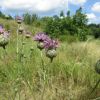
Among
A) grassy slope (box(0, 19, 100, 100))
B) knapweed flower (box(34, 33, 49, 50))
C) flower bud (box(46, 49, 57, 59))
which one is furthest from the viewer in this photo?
grassy slope (box(0, 19, 100, 100))

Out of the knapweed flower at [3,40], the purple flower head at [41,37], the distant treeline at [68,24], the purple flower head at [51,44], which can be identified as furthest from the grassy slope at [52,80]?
the distant treeline at [68,24]

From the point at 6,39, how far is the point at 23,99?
1.85 meters

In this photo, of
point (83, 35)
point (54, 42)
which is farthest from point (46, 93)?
point (83, 35)

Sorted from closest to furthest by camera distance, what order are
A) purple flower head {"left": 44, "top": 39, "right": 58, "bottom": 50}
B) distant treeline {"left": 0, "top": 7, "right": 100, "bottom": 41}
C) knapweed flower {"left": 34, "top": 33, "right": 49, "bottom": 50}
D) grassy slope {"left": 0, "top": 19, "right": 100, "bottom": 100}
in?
1. purple flower head {"left": 44, "top": 39, "right": 58, "bottom": 50}
2. knapweed flower {"left": 34, "top": 33, "right": 49, "bottom": 50}
3. grassy slope {"left": 0, "top": 19, "right": 100, "bottom": 100}
4. distant treeline {"left": 0, "top": 7, "right": 100, "bottom": 41}

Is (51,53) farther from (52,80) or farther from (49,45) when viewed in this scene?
(52,80)

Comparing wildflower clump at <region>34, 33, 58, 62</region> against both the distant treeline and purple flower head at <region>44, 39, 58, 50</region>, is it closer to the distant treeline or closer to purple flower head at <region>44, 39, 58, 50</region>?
purple flower head at <region>44, 39, 58, 50</region>

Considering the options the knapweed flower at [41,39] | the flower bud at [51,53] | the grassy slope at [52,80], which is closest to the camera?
the flower bud at [51,53]

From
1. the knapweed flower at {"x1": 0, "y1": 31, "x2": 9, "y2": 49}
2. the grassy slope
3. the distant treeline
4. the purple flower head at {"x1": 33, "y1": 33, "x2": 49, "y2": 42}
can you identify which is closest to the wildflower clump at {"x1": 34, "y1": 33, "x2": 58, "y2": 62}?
the purple flower head at {"x1": 33, "y1": 33, "x2": 49, "y2": 42}

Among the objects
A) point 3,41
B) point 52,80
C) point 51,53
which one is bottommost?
point 52,80

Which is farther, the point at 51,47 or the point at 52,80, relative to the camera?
the point at 52,80

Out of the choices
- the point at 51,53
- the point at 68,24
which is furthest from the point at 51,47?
the point at 68,24

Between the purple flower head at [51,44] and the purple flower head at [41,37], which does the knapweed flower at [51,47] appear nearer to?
the purple flower head at [51,44]

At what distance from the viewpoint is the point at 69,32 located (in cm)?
2369

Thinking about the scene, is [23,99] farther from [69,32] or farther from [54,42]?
[69,32]
